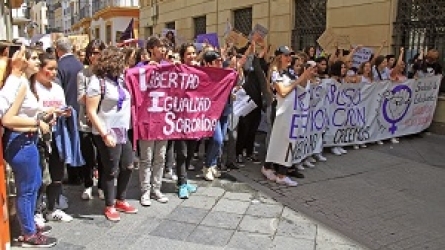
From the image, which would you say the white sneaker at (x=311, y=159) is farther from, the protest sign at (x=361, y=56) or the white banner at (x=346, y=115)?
the protest sign at (x=361, y=56)

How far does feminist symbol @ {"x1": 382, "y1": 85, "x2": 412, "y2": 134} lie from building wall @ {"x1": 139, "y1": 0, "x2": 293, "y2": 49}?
203 inches

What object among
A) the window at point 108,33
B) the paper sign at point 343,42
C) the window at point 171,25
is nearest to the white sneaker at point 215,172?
the paper sign at point 343,42

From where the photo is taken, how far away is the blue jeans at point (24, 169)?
10.8ft

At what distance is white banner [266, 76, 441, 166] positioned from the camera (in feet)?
17.7

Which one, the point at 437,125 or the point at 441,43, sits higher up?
the point at 441,43

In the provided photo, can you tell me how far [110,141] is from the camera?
391 centimetres

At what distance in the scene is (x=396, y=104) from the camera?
25.2 ft

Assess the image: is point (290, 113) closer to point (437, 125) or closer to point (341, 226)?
point (341, 226)

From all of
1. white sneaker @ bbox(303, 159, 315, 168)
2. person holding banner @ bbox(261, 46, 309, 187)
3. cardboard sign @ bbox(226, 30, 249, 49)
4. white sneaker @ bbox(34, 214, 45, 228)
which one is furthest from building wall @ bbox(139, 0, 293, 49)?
white sneaker @ bbox(34, 214, 45, 228)

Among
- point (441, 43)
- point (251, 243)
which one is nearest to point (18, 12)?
point (441, 43)

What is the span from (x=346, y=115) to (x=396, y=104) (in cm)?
130

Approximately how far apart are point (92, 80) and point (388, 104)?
5490 mm

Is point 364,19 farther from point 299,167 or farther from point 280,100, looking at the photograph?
point 280,100

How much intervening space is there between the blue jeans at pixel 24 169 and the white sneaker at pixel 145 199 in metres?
1.23
